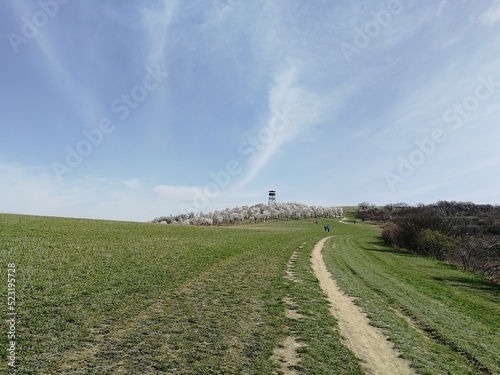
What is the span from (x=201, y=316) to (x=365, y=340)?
20.7 feet

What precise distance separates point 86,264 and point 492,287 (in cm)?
3185

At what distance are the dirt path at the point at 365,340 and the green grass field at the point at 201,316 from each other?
0.42 metres

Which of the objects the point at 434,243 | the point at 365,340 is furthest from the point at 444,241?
the point at 365,340

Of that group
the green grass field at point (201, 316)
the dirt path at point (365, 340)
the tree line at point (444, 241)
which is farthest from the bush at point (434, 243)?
the dirt path at point (365, 340)

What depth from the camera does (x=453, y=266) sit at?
128 feet

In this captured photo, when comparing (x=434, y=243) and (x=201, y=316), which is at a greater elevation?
(x=201, y=316)

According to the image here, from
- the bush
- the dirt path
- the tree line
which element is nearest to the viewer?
the dirt path

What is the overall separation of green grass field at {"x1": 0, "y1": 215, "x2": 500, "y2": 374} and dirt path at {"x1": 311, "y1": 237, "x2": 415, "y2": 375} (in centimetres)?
42

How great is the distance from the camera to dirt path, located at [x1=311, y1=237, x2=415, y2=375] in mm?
9331

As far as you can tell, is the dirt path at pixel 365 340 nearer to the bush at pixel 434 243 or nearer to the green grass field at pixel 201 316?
the green grass field at pixel 201 316

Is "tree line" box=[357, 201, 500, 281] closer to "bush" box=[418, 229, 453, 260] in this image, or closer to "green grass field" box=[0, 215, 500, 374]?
"bush" box=[418, 229, 453, 260]

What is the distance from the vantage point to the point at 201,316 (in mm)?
12453

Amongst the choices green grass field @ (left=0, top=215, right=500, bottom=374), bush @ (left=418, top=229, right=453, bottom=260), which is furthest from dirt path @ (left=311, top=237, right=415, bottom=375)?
bush @ (left=418, top=229, right=453, bottom=260)

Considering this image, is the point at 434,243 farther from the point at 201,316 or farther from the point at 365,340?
the point at 201,316
